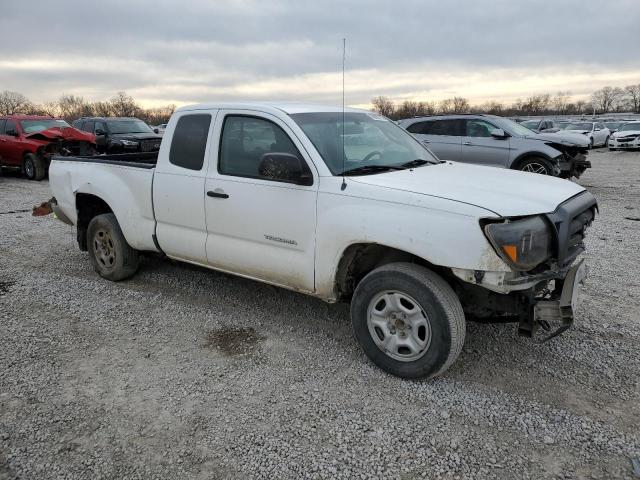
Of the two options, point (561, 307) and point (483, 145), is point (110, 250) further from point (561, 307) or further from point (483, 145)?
point (483, 145)

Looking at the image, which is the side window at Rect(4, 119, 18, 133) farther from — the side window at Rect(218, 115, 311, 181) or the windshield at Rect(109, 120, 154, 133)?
the side window at Rect(218, 115, 311, 181)

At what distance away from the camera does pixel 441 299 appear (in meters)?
3.13

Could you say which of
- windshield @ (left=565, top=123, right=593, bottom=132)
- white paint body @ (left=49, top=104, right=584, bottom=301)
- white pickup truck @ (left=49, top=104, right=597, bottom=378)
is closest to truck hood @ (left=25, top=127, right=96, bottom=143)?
white paint body @ (left=49, top=104, right=584, bottom=301)

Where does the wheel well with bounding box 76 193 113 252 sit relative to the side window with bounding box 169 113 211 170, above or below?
below

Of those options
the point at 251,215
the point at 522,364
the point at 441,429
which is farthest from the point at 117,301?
the point at 522,364

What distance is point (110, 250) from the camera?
5402 millimetres

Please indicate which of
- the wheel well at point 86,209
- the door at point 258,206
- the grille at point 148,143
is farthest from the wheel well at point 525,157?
the grille at point 148,143

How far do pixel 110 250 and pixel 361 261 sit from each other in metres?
3.05

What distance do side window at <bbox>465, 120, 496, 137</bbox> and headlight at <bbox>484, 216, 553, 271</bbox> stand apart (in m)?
8.98

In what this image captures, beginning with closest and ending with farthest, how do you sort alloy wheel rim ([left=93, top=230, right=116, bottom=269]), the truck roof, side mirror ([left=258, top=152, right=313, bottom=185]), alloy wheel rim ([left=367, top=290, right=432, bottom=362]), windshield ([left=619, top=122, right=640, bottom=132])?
alloy wheel rim ([left=367, top=290, right=432, bottom=362]), side mirror ([left=258, top=152, right=313, bottom=185]), the truck roof, alloy wheel rim ([left=93, top=230, right=116, bottom=269]), windshield ([left=619, top=122, right=640, bottom=132])

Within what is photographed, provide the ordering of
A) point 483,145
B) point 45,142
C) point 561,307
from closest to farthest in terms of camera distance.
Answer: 1. point 561,307
2. point 483,145
3. point 45,142

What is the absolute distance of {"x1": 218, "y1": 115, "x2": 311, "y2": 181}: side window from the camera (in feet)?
12.8

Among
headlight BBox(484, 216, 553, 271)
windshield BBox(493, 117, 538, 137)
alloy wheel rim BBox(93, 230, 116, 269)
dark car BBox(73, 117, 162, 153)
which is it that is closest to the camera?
headlight BBox(484, 216, 553, 271)

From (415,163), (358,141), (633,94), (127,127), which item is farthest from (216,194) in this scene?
(633,94)
